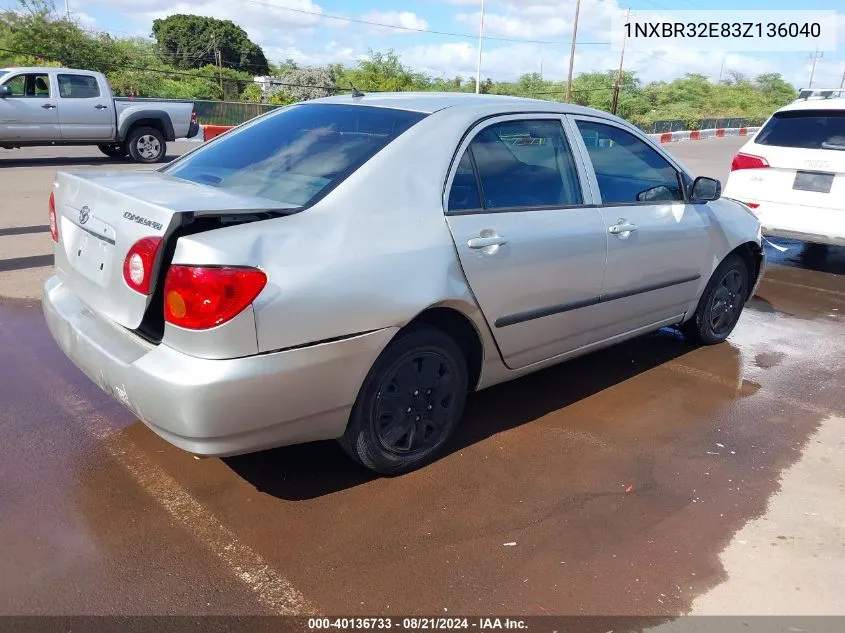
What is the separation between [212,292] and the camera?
246 cm

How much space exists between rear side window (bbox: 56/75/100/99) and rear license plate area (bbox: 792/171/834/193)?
12.7 metres

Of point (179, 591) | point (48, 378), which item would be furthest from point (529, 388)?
point (48, 378)

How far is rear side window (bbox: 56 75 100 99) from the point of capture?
45.2ft

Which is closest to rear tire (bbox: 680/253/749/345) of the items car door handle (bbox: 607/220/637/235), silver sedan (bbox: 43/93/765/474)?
silver sedan (bbox: 43/93/765/474)

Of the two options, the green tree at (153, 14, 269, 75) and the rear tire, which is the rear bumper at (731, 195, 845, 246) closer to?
the rear tire

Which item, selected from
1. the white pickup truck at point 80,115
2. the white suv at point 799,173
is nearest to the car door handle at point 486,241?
the white suv at point 799,173

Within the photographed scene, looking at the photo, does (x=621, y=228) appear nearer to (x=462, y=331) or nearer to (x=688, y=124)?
(x=462, y=331)

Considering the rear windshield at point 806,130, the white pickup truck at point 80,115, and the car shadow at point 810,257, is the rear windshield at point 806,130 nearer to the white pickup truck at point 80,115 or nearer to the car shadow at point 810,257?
the car shadow at point 810,257

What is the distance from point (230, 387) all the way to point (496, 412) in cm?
190

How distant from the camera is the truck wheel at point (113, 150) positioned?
15.1 metres

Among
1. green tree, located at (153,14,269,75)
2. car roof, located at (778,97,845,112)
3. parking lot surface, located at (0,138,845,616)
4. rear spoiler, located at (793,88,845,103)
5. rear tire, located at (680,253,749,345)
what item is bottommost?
parking lot surface, located at (0,138,845,616)

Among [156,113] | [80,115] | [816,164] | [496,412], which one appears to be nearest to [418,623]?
[496,412]

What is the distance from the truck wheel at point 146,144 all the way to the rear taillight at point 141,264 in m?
13.3

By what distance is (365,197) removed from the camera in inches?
114
